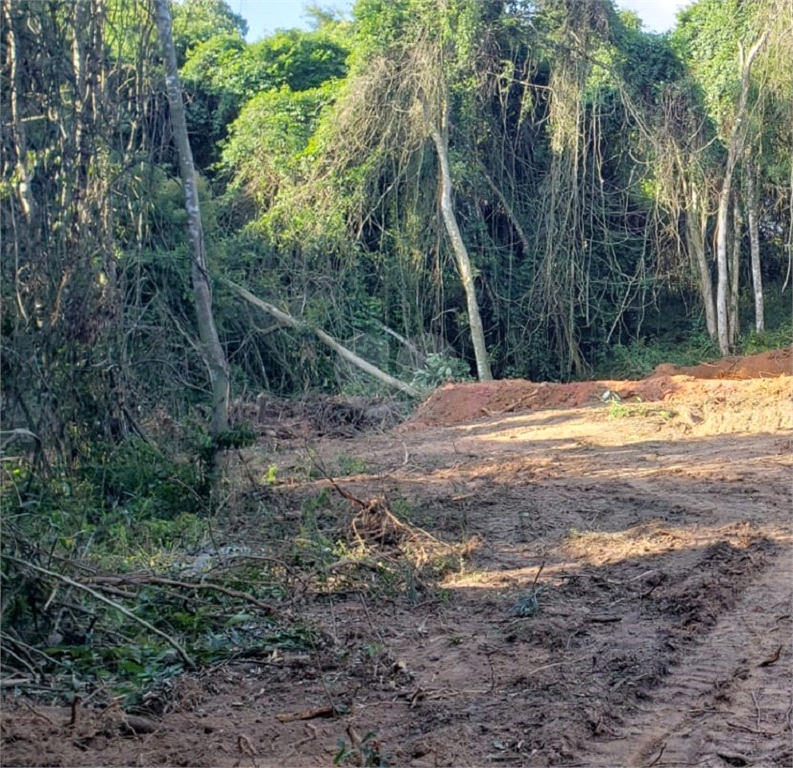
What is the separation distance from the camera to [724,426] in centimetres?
1199

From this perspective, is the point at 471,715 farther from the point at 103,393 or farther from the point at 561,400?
the point at 561,400

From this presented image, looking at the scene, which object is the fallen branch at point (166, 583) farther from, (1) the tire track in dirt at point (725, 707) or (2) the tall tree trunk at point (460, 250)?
(2) the tall tree trunk at point (460, 250)

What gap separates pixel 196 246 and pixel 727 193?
12.3 m

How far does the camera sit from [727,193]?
18281 millimetres

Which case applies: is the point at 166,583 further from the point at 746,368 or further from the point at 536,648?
the point at 746,368

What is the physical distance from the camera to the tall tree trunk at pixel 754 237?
61.5 ft

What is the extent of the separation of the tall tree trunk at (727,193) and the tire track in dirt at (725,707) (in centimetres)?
1396

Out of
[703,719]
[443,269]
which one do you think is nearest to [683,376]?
[443,269]

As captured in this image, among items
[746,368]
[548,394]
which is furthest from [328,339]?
[746,368]

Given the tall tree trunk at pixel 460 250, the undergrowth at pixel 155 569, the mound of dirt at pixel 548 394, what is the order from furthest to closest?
1. the tall tree trunk at pixel 460 250
2. the mound of dirt at pixel 548 394
3. the undergrowth at pixel 155 569

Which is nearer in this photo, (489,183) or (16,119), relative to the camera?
(16,119)

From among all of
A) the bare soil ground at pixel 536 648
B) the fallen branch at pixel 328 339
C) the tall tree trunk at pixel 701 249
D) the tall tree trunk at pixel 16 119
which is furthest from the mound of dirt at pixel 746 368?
the tall tree trunk at pixel 16 119

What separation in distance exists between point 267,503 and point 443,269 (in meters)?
10.8

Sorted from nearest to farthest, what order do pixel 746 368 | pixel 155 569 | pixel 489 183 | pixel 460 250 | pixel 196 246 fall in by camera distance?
pixel 155 569
pixel 196 246
pixel 746 368
pixel 460 250
pixel 489 183
